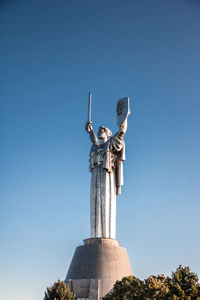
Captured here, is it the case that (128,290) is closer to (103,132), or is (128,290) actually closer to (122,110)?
(103,132)

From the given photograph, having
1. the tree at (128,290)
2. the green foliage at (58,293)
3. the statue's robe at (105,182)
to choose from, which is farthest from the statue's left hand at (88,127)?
the green foliage at (58,293)

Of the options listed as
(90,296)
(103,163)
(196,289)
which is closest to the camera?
(196,289)

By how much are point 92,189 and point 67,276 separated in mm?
5979

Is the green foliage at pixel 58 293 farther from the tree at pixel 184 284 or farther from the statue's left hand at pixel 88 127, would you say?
the statue's left hand at pixel 88 127

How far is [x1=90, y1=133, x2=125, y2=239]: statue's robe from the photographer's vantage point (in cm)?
2434

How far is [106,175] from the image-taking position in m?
25.5

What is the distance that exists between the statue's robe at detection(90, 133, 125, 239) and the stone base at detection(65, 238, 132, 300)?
1.02m

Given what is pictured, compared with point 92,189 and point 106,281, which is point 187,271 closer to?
point 106,281

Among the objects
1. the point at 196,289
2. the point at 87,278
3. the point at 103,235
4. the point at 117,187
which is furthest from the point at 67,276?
the point at 196,289

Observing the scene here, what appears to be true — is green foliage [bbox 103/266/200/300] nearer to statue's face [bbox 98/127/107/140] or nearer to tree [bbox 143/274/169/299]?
tree [bbox 143/274/169/299]

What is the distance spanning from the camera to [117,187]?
26062mm

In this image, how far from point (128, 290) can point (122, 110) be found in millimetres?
12404

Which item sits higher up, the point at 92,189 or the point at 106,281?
the point at 92,189

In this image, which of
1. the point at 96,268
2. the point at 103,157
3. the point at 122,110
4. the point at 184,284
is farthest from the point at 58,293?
the point at 122,110
